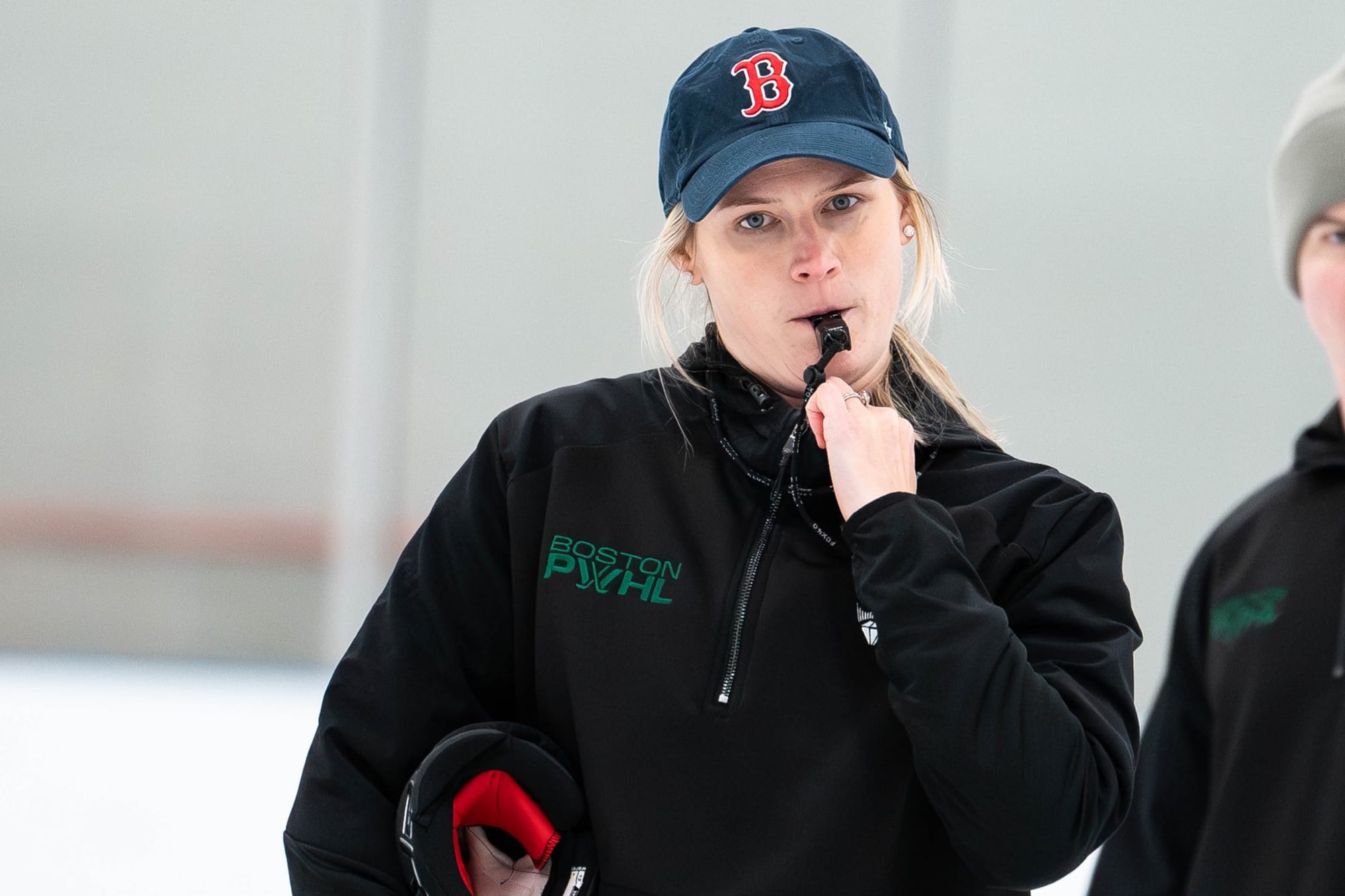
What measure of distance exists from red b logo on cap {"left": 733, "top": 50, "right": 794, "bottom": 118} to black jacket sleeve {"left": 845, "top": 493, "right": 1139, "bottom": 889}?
1.19 feet

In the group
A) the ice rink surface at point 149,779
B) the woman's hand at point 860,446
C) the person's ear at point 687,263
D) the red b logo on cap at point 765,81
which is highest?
the red b logo on cap at point 765,81

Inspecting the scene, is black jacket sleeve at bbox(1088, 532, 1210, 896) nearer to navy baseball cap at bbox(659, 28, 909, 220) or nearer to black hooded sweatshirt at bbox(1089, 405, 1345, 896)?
black hooded sweatshirt at bbox(1089, 405, 1345, 896)

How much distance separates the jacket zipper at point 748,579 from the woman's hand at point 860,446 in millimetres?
43

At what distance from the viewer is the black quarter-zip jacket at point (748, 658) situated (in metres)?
0.91

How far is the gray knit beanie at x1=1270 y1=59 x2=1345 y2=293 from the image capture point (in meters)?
0.91

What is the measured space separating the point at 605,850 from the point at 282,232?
280cm

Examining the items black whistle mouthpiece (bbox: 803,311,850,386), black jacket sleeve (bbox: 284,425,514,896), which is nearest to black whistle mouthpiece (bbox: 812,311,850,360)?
black whistle mouthpiece (bbox: 803,311,850,386)

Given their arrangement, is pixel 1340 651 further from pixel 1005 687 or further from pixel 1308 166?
pixel 1308 166

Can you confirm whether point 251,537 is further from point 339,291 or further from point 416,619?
point 416,619

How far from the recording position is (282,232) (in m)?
3.48

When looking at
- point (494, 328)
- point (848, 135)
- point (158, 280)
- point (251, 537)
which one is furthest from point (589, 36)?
point (848, 135)

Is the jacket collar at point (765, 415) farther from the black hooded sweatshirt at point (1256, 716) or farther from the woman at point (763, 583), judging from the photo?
the black hooded sweatshirt at point (1256, 716)

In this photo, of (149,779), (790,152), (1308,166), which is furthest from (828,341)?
(149,779)

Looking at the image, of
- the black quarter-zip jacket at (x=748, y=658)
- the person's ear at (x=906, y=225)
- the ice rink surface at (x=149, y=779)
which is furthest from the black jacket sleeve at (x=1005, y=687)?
the ice rink surface at (x=149, y=779)
